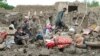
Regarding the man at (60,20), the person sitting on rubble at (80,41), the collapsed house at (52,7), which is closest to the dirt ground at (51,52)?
the person sitting on rubble at (80,41)

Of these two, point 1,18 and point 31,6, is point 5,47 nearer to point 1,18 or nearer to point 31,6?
point 1,18

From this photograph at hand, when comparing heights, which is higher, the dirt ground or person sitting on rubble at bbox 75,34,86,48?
person sitting on rubble at bbox 75,34,86,48

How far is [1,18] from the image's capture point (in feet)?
136

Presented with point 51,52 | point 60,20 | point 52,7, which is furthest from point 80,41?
point 52,7

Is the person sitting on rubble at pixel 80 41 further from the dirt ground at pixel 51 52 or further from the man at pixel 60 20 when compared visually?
the man at pixel 60 20

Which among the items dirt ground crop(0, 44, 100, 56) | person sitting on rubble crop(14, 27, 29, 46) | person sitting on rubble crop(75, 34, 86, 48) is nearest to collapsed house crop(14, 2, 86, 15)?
person sitting on rubble crop(14, 27, 29, 46)

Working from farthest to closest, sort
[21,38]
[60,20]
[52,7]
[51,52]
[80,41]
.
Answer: [52,7] → [60,20] → [21,38] → [80,41] → [51,52]

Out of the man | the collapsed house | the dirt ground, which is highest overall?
the man

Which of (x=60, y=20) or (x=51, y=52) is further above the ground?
(x=60, y=20)

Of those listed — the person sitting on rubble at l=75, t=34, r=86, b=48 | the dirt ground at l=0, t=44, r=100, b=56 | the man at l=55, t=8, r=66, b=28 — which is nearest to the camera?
the dirt ground at l=0, t=44, r=100, b=56

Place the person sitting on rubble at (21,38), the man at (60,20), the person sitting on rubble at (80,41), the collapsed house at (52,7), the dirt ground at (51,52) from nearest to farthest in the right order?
the dirt ground at (51,52) < the person sitting on rubble at (80,41) < the person sitting on rubble at (21,38) < the man at (60,20) < the collapsed house at (52,7)

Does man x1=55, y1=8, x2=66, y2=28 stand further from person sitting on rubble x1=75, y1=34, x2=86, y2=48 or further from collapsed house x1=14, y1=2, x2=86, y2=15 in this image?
collapsed house x1=14, y1=2, x2=86, y2=15

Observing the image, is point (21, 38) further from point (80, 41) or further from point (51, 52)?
point (80, 41)

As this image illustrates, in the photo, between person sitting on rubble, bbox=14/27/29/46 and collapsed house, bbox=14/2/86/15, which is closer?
person sitting on rubble, bbox=14/27/29/46
